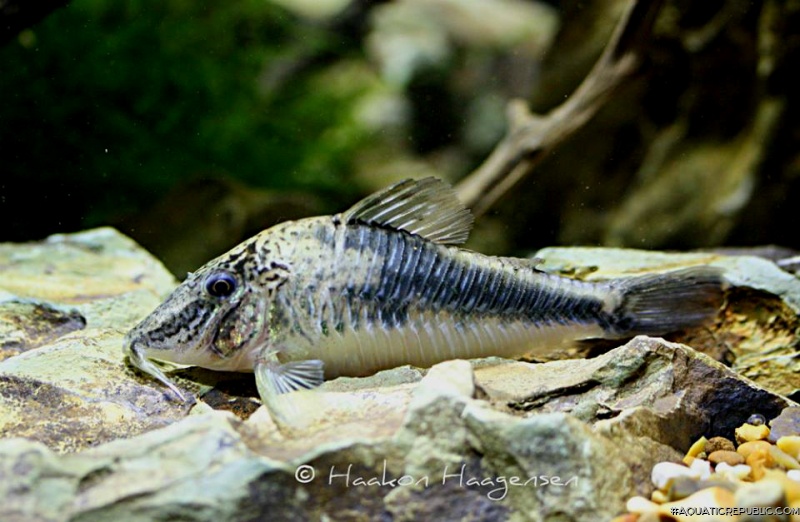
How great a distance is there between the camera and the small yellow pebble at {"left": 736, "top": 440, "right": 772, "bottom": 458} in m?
2.63

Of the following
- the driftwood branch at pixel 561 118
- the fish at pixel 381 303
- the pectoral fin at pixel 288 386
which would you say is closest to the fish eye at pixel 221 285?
the fish at pixel 381 303

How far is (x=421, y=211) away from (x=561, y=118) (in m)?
3.13

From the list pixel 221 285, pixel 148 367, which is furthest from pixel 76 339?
pixel 221 285

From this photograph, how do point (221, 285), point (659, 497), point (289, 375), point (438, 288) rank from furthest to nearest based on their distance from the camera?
point (438, 288), point (221, 285), point (289, 375), point (659, 497)

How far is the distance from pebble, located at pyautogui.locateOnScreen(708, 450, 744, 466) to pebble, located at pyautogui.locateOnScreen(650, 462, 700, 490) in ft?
0.76

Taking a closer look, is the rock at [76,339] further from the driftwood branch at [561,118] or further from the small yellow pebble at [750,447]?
the driftwood branch at [561,118]

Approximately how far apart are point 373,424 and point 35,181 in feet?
16.4

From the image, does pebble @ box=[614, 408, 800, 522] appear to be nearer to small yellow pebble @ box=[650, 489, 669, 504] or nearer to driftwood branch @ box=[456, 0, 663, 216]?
small yellow pebble @ box=[650, 489, 669, 504]

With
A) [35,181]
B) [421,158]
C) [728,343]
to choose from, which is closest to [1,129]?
[35,181]

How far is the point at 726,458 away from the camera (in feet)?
8.52

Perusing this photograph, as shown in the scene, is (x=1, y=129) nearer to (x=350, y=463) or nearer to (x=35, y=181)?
(x=35, y=181)

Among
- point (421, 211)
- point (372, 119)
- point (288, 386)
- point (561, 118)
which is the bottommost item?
point (288, 386)

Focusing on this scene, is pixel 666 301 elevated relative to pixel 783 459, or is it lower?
elevated

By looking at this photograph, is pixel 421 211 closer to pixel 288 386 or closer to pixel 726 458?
pixel 288 386
